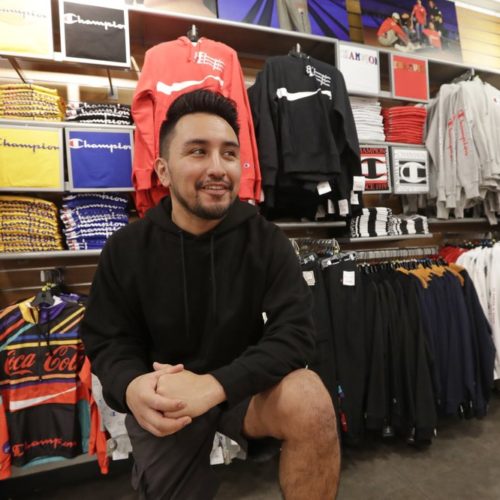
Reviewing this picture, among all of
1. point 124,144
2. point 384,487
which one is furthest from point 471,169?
point 124,144

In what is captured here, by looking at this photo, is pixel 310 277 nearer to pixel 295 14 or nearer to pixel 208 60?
pixel 208 60

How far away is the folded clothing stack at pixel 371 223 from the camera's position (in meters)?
2.40

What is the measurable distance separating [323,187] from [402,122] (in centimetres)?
108

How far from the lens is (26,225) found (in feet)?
5.79

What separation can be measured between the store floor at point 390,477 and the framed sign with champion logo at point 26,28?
2301mm

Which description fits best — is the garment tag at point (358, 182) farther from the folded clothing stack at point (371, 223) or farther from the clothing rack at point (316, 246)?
the clothing rack at point (316, 246)

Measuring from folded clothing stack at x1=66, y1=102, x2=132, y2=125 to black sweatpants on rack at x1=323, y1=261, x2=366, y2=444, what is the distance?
4.78ft

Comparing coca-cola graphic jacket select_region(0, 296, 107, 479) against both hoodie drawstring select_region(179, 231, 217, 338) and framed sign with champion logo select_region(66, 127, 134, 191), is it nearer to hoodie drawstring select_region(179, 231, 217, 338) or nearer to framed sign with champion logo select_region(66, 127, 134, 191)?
framed sign with champion logo select_region(66, 127, 134, 191)

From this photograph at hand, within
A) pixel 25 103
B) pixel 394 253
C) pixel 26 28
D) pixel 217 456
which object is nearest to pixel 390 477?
pixel 217 456

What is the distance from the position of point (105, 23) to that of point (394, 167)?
2024 mm

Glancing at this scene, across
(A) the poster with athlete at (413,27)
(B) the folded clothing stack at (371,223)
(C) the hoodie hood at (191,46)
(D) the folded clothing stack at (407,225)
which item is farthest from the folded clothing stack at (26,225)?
(A) the poster with athlete at (413,27)

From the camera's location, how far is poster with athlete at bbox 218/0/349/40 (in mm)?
2141

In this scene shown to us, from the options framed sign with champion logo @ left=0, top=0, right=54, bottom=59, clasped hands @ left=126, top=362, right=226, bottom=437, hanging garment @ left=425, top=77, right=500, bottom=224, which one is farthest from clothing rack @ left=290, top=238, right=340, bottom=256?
framed sign with champion logo @ left=0, top=0, right=54, bottom=59

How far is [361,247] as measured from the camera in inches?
112
